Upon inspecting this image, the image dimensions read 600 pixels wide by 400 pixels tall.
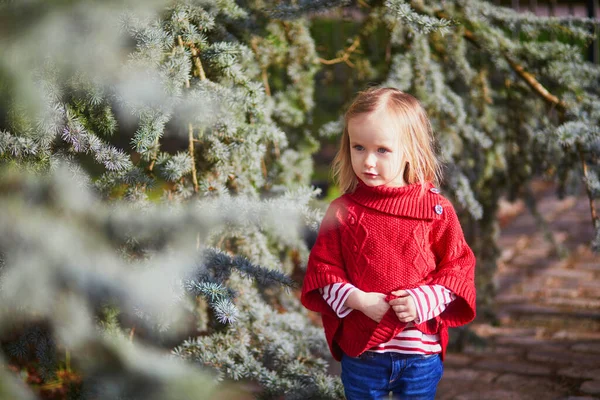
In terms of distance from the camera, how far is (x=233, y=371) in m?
1.92

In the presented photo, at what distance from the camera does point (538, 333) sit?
3184 mm

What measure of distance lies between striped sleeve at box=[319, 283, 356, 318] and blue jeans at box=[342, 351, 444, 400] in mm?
138

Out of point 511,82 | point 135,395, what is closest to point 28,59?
point 135,395

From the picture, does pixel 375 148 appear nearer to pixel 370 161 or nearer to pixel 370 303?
pixel 370 161

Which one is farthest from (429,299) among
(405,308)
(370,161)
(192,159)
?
(192,159)

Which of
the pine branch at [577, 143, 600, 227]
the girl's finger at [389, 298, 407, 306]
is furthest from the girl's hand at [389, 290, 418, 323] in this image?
the pine branch at [577, 143, 600, 227]

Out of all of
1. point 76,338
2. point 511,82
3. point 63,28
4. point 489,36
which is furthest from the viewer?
point 511,82

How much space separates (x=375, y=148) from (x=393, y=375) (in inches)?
23.9

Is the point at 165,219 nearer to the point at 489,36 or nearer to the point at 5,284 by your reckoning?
the point at 5,284

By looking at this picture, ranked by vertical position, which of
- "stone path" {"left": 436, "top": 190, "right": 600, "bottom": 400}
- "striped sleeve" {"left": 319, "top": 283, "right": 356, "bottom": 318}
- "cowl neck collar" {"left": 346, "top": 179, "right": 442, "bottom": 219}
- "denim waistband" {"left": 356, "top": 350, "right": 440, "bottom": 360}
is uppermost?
"cowl neck collar" {"left": 346, "top": 179, "right": 442, "bottom": 219}

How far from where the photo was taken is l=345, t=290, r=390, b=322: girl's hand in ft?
5.34

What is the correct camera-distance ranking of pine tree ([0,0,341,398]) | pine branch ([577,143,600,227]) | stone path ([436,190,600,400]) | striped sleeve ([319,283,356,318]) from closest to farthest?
pine tree ([0,0,341,398])
striped sleeve ([319,283,356,318])
pine branch ([577,143,600,227])
stone path ([436,190,600,400])

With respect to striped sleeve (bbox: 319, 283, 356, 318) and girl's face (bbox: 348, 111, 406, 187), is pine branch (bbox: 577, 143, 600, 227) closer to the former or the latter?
girl's face (bbox: 348, 111, 406, 187)

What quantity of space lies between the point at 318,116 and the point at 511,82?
4.39ft
